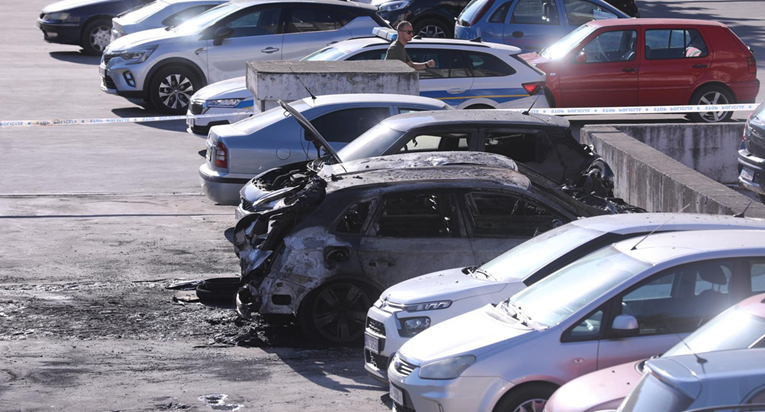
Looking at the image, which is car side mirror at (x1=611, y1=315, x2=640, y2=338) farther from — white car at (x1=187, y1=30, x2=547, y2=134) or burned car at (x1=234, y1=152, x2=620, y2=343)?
white car at (x1=187, y1=30, x2=547, y2=134)

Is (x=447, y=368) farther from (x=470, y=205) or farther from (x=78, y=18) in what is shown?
(x=78, y=18)

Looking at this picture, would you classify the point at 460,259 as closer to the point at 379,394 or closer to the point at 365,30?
the point at 379,394

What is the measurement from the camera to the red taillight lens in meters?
14.9

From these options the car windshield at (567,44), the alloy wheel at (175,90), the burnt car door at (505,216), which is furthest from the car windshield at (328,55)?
the burnt car door at (505,216)

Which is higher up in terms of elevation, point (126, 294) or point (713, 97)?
point (713, 97)

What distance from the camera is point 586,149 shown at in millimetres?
11164

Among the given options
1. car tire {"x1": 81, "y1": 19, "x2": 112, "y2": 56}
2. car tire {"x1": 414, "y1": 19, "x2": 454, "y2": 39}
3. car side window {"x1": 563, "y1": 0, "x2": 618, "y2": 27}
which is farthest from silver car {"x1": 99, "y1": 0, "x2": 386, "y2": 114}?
car tire {"x1": 81, "y1": 19, "x2": 112, "y2": 56}

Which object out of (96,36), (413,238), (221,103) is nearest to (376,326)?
(413,238)

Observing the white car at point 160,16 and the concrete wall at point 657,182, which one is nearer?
the concrete wall at point 657,182

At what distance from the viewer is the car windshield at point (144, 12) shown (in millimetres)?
20750

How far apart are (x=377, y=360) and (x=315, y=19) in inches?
469

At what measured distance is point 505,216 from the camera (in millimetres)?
8656

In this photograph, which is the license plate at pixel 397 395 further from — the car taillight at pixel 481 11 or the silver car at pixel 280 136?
the car taillight at pixel 481 11

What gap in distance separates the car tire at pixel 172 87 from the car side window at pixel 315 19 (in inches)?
73.7
